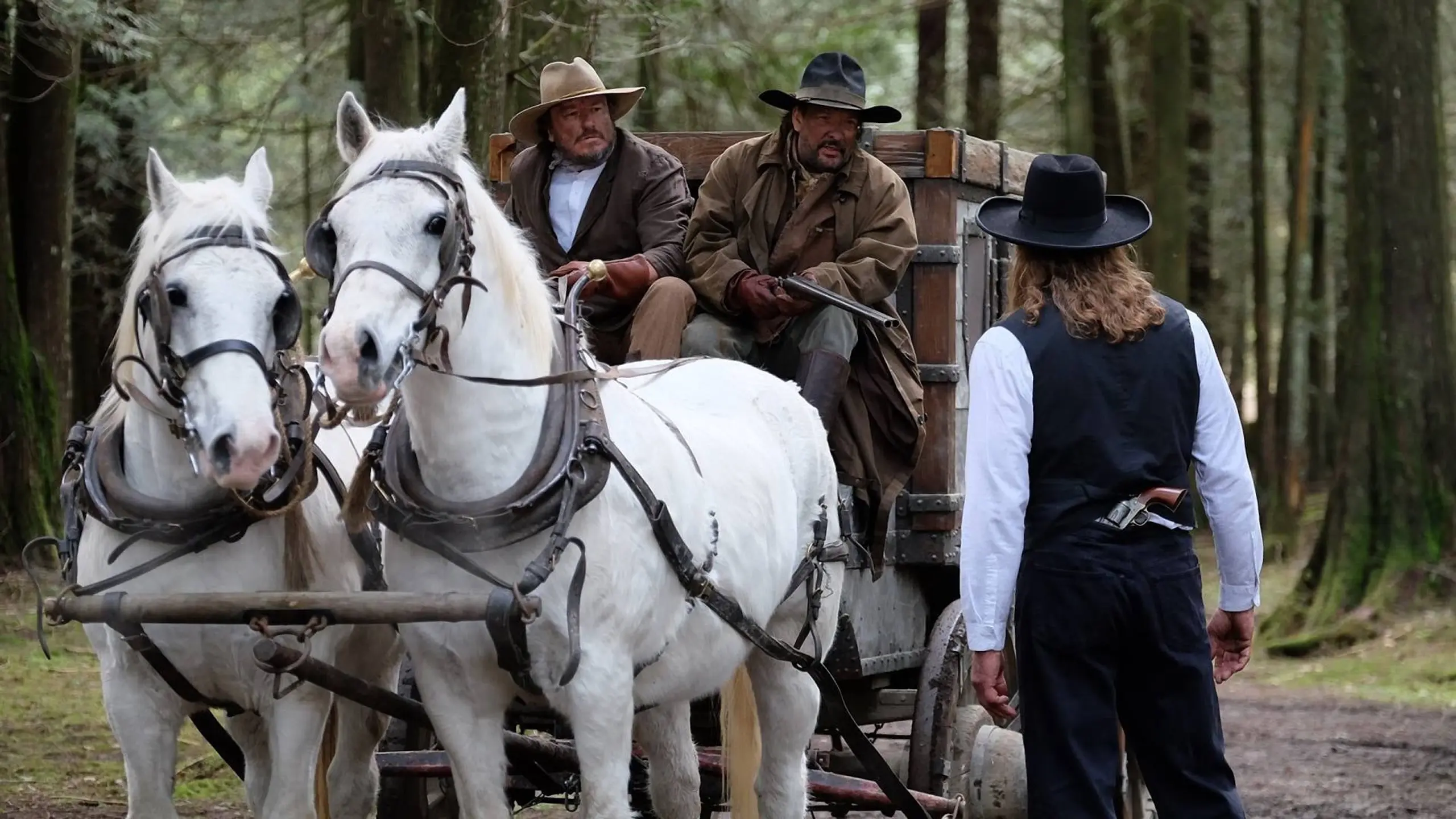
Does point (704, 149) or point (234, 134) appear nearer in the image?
point (704, 149)

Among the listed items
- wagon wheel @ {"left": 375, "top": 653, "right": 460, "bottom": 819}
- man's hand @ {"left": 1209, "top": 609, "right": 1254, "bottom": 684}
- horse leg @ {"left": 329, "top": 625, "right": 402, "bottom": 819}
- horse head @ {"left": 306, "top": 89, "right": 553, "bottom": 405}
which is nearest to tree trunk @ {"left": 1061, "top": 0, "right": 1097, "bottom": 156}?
wagon wheel @ {"left": 375, "top": 653, "right": 460, "bottom": 819}

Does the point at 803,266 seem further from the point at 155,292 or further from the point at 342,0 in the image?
the point at 342,0

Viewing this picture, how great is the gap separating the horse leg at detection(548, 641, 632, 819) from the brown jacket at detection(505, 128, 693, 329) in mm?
2070

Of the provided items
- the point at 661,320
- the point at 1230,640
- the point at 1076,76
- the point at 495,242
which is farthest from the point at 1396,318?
the point at 495,242

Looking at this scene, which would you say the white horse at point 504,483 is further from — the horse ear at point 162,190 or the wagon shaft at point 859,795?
the wagon shaft at point 859,795

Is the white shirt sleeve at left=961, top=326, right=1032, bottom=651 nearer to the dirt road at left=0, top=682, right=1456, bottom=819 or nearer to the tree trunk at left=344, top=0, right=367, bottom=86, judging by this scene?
the dirt road at left=0, top=682, right=1456, bottom=819

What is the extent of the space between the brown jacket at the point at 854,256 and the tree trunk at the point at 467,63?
2.47m

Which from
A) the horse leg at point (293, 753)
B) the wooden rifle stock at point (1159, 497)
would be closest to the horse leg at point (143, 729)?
the horse leg at point (293, 753)

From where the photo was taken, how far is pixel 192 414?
4043 millimetres

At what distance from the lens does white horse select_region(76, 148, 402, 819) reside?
13.8 ft

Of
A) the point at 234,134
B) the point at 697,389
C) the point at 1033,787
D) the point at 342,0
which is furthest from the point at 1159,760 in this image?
the point at 234,134

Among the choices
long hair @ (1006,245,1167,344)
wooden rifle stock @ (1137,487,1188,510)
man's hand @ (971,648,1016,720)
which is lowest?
man's hand @ (971,648,1016,720)

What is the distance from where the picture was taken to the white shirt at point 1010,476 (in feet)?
13.6

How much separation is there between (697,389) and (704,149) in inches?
65.0
